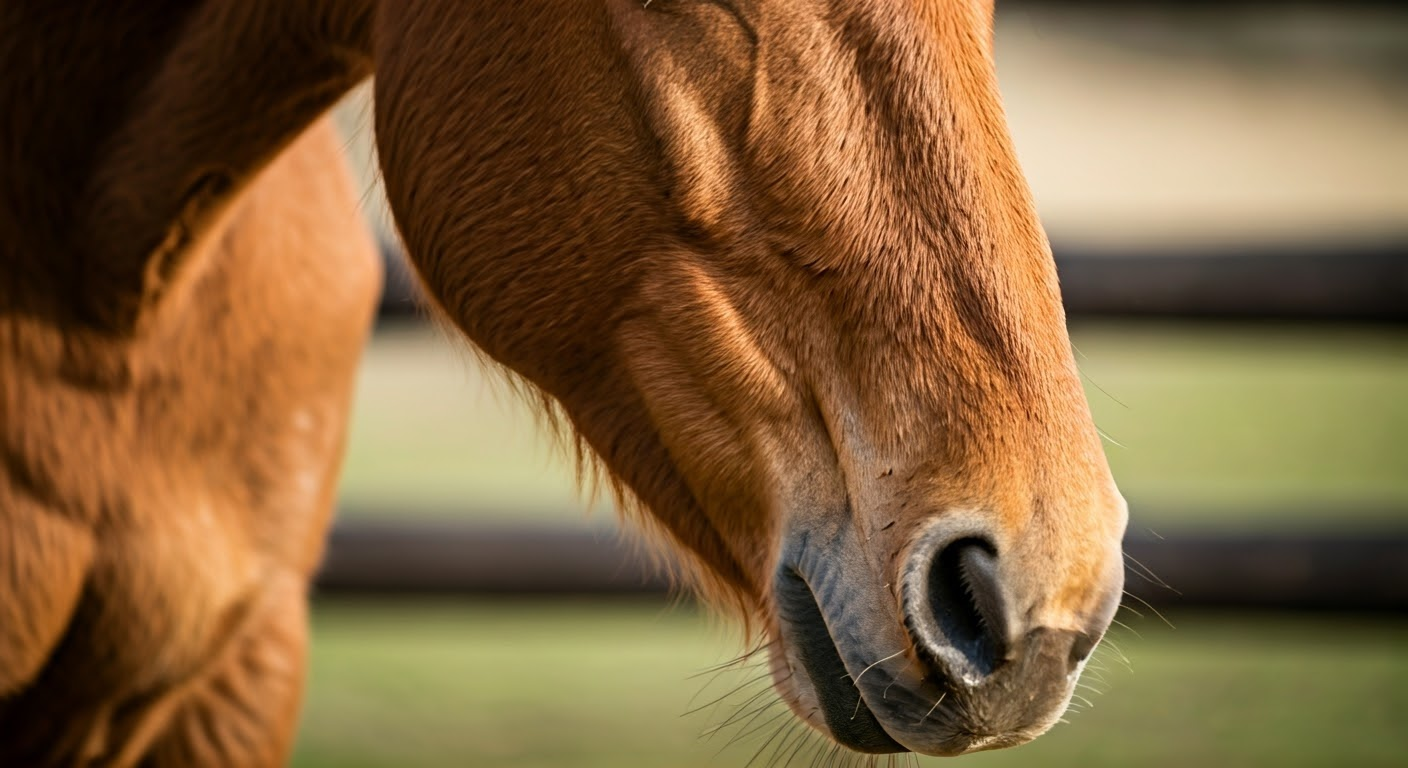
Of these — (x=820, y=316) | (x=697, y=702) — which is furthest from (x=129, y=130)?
(x=697, y=702)

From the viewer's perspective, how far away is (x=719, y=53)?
1.13m

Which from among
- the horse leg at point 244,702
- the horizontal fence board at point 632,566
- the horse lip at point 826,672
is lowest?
the horizontal fence board at point 632,566

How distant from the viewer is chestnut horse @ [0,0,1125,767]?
107cm

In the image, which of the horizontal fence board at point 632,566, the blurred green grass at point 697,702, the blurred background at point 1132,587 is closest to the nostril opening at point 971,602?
the blurred background at point 1132,587

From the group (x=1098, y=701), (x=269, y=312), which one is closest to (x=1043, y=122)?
(x=1098, y=701)

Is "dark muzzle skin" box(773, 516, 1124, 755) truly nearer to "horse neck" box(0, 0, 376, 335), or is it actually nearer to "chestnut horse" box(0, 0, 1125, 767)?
"chestnut horse" box(0, 0, 1125, 767)

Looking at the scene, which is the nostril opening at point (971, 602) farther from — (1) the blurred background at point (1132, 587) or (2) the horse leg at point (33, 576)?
(2) the horse leg at point (33, 576)

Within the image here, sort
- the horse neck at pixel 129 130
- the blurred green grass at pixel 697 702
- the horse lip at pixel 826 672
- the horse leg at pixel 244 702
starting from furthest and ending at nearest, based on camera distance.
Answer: the blurred green grass at pixel 697 702, the horse leg at pixel 244 702, the horse neck at pixel 129 130, the horse lip at pixel 826 672

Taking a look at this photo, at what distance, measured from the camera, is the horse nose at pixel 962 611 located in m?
1.04

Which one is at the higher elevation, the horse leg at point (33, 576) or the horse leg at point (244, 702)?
the horse leg at point (33, 576)

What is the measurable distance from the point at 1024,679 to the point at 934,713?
86 millimetres

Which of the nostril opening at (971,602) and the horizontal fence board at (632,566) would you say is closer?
the nostril opening at (971,602)

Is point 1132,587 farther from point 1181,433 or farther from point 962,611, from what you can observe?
point 1181,433

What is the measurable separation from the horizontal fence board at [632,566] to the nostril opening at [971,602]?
2.27 m
